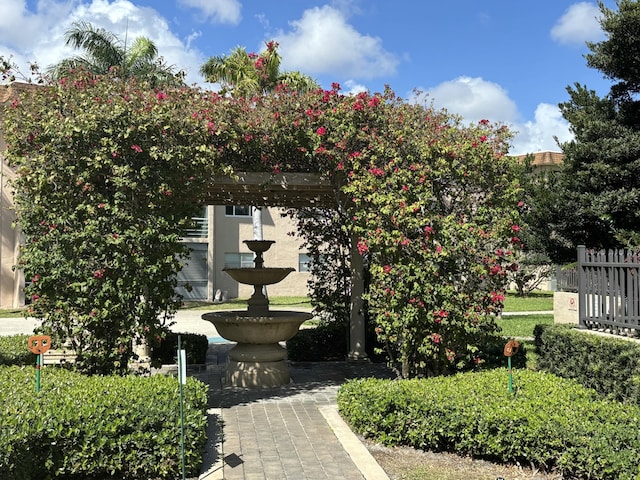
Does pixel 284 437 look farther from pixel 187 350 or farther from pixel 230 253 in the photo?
pixel 230 253

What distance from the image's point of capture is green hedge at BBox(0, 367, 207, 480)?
14.9ft

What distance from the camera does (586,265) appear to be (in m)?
8.14

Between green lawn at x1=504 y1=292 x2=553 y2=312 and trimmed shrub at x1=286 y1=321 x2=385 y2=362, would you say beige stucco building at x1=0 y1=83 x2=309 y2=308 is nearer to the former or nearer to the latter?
green lawn at x1=504 y1=292 x2=553 y2=312

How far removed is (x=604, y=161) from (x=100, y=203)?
1096 cm

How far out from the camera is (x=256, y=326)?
8555 millimetres

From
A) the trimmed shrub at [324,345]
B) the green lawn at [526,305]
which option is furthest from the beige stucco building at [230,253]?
the trimmed shrub at [324,345]

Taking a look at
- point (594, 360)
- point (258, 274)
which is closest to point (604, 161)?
point (594, 360)

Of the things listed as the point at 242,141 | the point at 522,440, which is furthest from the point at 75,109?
the point at 522,440

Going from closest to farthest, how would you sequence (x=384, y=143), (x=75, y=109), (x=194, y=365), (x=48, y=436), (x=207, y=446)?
1. (x=48, y=436)
2. (x=207, y=446)
3. (x=75, y=109)
4. (x=384, y=143)
5. (x=194, y=365)

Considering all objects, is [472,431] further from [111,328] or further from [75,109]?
[75,109]

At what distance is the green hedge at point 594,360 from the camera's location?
6.63 m

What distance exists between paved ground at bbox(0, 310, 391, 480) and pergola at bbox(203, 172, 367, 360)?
4.27ft

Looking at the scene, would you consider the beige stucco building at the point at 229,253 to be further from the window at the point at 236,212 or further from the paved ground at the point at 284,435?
the paved ground at the point at 284,435

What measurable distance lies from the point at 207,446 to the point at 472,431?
8.17 feet
